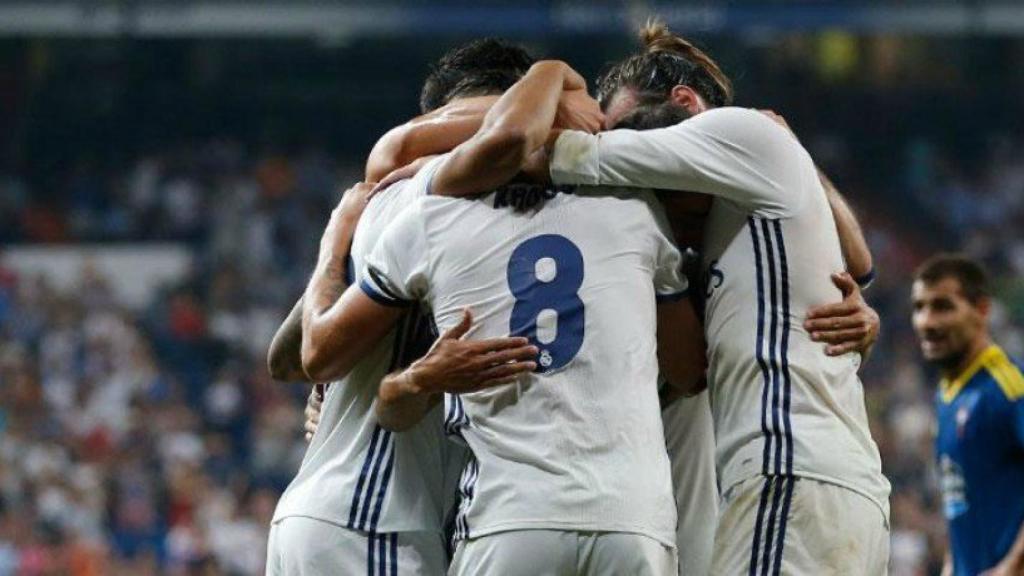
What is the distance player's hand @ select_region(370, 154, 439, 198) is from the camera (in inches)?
179

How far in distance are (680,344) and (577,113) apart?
0.61m

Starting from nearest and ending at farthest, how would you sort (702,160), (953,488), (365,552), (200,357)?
(702,160), (365,552), (953,488), (200,357)

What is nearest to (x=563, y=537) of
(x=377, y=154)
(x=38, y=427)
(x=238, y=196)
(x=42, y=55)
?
(x=377, y=154)

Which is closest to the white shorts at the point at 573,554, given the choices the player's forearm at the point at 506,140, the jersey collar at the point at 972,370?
the player's forearm at the point at 506,140

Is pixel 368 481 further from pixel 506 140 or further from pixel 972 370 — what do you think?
pixel 972 370

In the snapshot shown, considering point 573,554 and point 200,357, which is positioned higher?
point 573,554

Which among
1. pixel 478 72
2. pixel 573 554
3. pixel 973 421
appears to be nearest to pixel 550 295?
pixel 573 554

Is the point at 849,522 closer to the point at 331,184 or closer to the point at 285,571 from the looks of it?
the point at 285,571

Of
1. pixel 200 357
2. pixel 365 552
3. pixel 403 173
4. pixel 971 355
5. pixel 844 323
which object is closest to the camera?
→ pixel 844 323

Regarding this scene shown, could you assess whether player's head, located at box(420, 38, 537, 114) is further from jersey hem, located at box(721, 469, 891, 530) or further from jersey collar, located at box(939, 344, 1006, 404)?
jersey collar, located at box(939, 344, 1006, 404)

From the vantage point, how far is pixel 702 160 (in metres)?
4.15

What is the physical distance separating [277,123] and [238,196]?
185cm

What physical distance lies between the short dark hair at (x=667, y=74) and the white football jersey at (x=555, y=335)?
38 cm

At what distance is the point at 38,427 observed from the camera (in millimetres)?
14461
